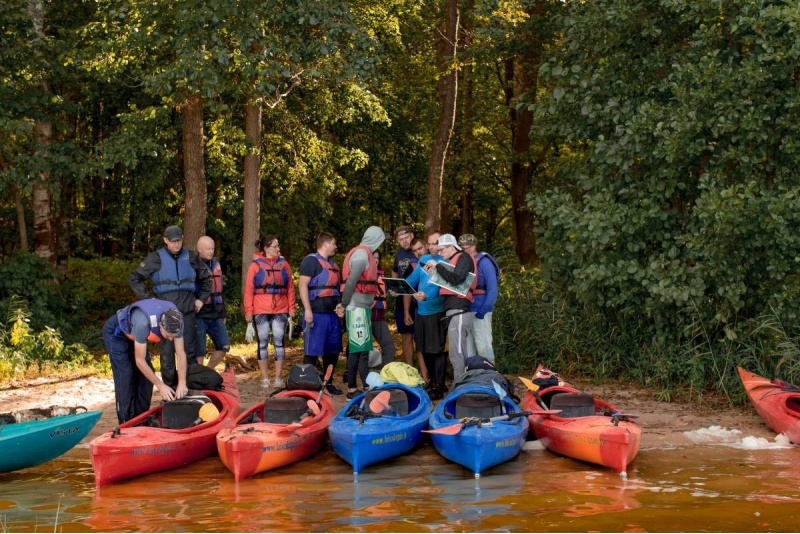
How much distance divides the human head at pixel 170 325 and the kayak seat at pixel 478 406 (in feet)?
8.99

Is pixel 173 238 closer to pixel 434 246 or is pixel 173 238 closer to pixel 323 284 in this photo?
pixel 323 284

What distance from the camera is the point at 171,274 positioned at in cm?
1013

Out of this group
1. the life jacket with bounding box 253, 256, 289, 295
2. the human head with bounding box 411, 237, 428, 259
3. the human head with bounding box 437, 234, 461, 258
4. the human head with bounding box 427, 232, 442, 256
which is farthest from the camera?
the human head with bounding box 411, 237, 428, 259

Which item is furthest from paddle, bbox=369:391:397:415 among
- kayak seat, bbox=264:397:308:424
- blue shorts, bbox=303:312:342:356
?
blue shorts, bbox=303:312:342:356

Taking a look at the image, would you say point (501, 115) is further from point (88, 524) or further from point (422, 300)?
point (88, 524)

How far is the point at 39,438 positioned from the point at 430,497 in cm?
352

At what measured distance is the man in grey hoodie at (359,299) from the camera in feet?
35.1

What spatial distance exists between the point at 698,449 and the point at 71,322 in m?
11.0

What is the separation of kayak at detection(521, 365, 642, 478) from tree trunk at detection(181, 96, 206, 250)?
7.56 meters

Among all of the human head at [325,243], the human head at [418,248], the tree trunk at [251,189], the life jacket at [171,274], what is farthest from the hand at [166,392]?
the tree trunk at [251,189]

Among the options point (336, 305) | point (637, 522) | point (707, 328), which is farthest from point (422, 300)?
point (637, 522)

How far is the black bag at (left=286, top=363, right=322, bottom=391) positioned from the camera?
989 cm

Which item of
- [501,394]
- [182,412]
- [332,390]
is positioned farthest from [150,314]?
[501,394]

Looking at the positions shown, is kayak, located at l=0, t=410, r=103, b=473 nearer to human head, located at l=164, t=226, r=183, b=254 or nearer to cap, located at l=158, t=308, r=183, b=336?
cap, located at l=158, t=308, r=183, b=336
